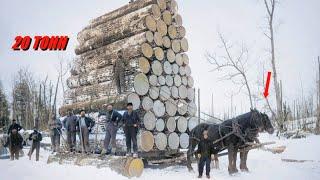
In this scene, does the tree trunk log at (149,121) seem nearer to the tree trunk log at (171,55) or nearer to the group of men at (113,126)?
the group of men at (113,126)

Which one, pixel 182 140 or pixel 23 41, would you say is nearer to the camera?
pixel 23 41

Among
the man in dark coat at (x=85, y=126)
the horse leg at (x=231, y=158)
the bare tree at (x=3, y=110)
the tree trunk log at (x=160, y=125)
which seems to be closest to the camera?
the horse leg at (x=231, y=158)

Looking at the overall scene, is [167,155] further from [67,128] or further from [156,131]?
[67,128]

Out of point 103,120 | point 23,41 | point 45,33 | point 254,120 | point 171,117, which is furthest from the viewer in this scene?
point 171,117

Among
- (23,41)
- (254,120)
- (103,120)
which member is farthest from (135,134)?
(23,41)

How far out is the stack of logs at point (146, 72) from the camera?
1119 centimetres

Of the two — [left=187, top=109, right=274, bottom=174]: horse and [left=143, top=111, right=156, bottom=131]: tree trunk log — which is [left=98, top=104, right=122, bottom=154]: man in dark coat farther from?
[left=187, top=109, right=274, bottom=174]: horse

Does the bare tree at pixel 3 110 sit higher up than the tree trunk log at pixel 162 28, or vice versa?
the tree trunk log at pixel 162 28

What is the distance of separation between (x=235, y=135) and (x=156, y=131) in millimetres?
2805

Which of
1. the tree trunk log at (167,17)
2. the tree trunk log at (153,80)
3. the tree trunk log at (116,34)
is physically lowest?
the tree trunk log at (153,80)

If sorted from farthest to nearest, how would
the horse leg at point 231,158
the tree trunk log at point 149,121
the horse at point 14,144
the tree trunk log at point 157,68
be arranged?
the horse at point 14,144 < the tree trunk log at point 157,68 < the tree trunk log at point 149,121 < the horse leg at point 231,158

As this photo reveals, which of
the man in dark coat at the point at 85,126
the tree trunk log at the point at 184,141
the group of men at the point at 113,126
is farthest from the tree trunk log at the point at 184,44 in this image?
the man in dark coat at the point at 85,126

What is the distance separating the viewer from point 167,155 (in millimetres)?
11672

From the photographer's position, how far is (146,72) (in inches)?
450
